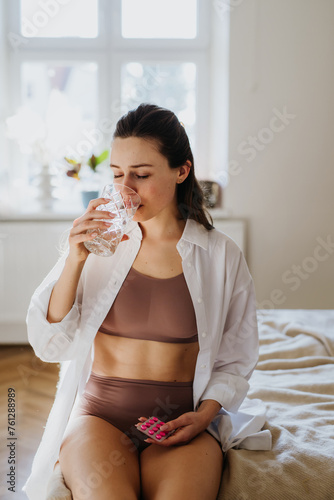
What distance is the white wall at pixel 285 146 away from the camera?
3.14m

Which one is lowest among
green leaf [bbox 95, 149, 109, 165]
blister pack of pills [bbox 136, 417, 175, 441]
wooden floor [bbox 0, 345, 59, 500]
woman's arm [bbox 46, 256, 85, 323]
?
wooden floor [bbox 0, 345, 59, 500]

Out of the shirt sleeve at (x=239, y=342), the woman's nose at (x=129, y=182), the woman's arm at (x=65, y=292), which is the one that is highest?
the woman's nose at (x=129, y=182)

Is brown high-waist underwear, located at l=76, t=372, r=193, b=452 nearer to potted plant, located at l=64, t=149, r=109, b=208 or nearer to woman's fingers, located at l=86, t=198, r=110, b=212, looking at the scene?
woman's fingers, located at l=86, t=198, r=110, b=212

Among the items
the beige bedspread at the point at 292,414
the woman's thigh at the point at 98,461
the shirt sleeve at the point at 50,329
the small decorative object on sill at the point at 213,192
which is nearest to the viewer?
the woman's thigh at the point at 98,461

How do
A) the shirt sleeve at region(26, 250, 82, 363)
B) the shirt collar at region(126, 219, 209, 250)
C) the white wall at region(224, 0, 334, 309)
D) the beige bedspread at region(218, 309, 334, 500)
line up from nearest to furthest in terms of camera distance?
the beige bedspread at region(218, 309, 334, 500)
the shirt sleeve at region(26, 250, 82, 363)
the shirt collar at region(126, 219, 209, 250)
the white wall at region(224, 0, 334, 309)

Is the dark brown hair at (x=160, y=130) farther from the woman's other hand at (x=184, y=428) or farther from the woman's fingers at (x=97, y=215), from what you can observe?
the woman's other hand at (x=184, y=428)

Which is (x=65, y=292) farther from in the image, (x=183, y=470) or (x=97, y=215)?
(x=183, y=470)

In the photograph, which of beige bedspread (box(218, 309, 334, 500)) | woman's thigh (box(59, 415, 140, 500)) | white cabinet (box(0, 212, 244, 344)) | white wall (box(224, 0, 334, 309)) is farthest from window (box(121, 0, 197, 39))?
woman's thigh (box(59, 415, 140, 500))

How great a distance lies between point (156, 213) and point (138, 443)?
1.75 feet

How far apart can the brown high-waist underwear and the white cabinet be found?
204cm

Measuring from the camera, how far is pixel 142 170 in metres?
1.25

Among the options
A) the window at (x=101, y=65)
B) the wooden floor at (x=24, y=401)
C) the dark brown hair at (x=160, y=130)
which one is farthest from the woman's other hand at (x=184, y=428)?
the window at (x=101, y=65)

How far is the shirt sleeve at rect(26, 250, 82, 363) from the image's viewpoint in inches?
47.5

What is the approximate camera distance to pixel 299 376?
1685mm
